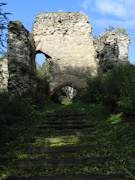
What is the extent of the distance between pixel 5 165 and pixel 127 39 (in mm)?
13296

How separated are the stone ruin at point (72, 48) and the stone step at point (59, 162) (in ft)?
28.7

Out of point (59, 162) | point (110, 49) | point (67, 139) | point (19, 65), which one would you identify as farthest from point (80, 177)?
point (110, 49)

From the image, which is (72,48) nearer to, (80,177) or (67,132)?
(67,132)

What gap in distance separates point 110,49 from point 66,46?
12.7ft

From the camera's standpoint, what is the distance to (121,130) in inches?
182

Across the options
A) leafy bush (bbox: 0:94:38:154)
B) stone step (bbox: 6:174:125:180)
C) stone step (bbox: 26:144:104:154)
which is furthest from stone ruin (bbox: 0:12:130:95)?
stone step (bbox: 6:174:125:180)

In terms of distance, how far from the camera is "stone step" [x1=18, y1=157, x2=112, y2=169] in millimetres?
3270

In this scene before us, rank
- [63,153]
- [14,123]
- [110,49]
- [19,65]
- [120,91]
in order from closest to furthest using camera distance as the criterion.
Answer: [63,153], [14,123], [120,91], [19,65], [110,49]

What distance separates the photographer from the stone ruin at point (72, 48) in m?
11.8

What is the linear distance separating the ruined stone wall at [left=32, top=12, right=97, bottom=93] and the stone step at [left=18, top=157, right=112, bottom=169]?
9005mm

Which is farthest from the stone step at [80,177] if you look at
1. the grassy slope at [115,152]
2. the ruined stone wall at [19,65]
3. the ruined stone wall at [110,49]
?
the ruined stone wall at [110,49]

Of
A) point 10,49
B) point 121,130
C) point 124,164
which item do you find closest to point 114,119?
point 121,130

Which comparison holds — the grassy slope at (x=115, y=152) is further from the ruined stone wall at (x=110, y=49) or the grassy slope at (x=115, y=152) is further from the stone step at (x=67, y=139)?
the ruined stone wall at (x=110, y=49)

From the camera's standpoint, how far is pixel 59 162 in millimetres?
3287
